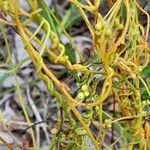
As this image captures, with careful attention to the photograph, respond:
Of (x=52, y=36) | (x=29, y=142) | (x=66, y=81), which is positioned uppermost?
(x=52, y=36)

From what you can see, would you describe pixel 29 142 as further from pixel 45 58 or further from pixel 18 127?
pixel 45 58

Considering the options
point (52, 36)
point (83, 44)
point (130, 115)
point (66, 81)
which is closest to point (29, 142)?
point (66, 81)

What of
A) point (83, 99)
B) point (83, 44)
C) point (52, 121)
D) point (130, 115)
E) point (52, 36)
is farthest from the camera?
point (83, 44)

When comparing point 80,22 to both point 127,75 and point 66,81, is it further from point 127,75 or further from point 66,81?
point 127,75

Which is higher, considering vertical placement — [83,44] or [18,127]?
[83,44]

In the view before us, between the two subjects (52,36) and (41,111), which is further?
(41,111)

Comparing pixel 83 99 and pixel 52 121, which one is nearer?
pixel 83 99

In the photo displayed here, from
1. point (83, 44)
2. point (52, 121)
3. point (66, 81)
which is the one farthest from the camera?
point (83, 44)

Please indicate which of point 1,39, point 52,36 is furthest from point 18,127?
point 52,36

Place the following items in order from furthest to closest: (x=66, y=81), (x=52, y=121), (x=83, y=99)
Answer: (x=66, y=81) → (x=52, y=121) → (x=83, y=99)
